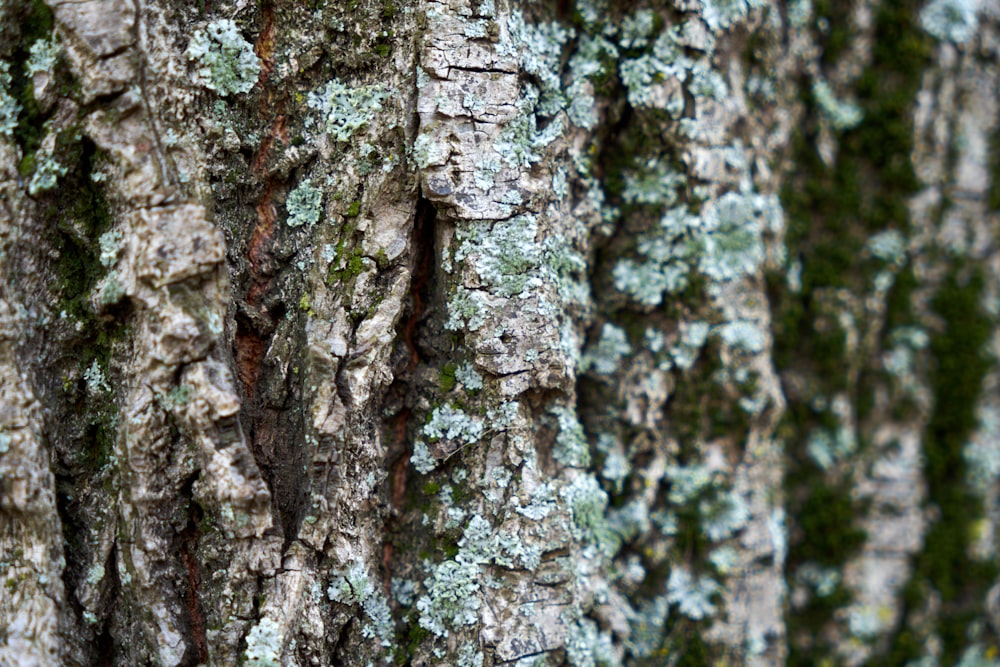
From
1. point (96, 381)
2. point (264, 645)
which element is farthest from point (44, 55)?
point (264, 645)

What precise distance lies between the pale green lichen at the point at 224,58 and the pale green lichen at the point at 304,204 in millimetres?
271

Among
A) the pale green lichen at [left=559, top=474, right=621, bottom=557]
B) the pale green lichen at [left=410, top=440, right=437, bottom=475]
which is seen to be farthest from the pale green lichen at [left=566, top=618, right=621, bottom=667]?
the pale green lichen at [left=410, top=440, right=437, bottom=475]

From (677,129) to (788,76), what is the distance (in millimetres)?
655

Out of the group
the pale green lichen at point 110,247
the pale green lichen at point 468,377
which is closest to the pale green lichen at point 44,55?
the pale green lichen at point 110,247

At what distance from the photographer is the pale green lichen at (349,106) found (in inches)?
63.7

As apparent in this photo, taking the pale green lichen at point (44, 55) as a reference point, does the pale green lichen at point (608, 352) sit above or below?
below

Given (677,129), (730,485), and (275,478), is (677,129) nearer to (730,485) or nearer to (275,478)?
(730,485)

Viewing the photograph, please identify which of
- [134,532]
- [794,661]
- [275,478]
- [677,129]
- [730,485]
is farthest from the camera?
[794,661]

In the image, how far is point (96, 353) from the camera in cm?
159

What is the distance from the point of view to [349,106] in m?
1.63

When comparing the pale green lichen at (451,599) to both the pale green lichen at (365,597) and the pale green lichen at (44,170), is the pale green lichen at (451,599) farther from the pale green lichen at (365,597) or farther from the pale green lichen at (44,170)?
the pale green lichen at (44,170)

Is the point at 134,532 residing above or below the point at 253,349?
below

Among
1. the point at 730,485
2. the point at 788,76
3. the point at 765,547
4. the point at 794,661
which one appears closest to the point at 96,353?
the point at 730,485

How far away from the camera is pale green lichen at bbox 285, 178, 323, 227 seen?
165 cm
